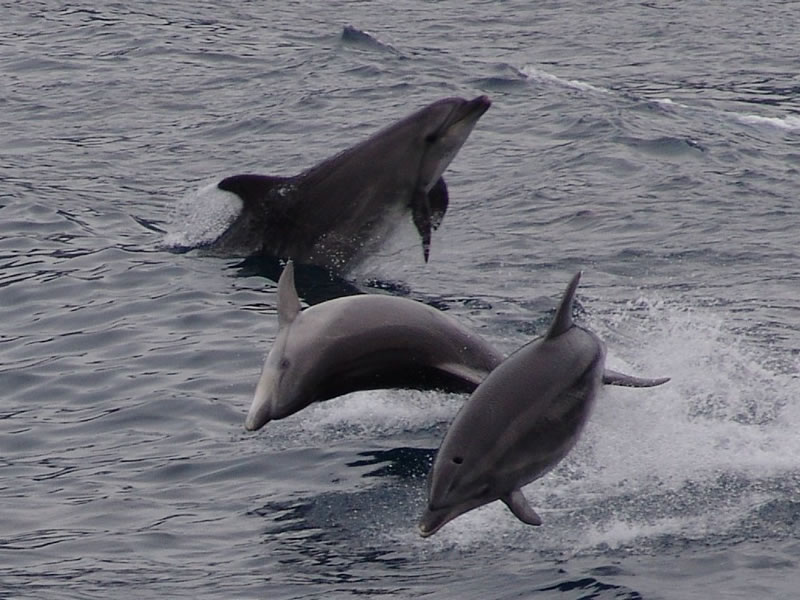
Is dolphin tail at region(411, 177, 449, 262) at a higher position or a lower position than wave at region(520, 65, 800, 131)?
higher

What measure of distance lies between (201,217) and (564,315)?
878 centimetres

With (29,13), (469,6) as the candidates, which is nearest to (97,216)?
(29,13)

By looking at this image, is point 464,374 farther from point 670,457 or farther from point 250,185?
point 250,185

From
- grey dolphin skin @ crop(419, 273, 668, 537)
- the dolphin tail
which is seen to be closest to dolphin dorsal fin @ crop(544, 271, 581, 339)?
grey dolphin skin @ crop(419, 273, 668, 537)

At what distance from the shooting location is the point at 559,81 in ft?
85.4

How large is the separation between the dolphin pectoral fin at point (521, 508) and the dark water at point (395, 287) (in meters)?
0.40

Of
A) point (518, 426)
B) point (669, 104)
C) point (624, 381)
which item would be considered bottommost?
point (669, 104)

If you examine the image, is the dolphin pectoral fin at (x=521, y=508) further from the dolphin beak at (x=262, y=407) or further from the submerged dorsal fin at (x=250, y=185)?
the submerged dorsal fin at (x=250, y=185)

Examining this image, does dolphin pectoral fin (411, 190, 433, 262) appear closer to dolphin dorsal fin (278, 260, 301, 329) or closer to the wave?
dolphin dorsal fin (278, 260, 301, 329)

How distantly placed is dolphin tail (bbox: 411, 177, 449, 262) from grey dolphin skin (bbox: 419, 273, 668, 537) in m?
5.54

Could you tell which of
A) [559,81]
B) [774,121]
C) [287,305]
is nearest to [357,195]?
[287,305]

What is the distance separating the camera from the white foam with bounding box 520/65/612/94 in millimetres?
25531

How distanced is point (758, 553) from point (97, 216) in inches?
421

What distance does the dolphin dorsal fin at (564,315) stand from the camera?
384 inches
